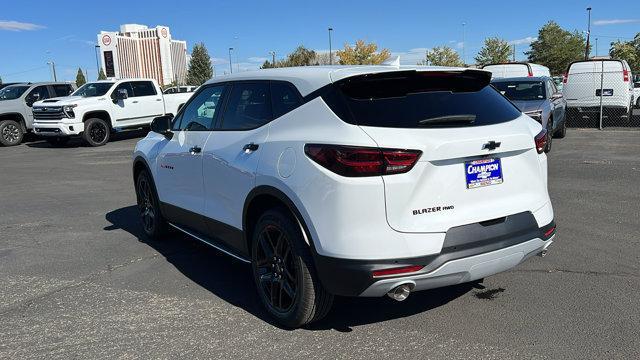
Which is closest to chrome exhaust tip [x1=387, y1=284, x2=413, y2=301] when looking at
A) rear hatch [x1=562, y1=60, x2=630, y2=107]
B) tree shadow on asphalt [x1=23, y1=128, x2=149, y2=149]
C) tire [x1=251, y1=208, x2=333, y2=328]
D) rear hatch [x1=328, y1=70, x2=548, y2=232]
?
rear hatch [x1=328, y1=70, x2=548, y2=232]

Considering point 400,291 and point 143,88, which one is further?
point 143,88

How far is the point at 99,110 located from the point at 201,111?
14.1m

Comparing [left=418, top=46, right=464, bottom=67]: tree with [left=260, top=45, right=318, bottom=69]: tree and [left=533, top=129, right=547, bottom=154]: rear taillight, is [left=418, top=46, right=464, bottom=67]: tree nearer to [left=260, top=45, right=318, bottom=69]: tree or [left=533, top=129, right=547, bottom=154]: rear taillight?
[left=260, top=45, right=318, bottom=69]: tree

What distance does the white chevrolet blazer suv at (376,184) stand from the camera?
122 inches

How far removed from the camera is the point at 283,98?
3.82 metres

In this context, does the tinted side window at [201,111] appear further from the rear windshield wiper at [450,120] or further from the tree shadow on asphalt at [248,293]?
the rear windshield wiper at [450,120]

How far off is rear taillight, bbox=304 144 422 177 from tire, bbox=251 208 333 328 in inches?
22.9

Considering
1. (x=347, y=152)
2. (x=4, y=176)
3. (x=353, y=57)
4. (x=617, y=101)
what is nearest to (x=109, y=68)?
(x=353, y=57)

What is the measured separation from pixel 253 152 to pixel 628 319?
2810 millimetres

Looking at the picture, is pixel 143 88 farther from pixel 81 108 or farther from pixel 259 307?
pixel 259 307

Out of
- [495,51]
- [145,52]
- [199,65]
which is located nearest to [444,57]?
[495,51]

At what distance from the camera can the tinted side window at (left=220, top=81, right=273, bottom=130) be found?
3961 mm

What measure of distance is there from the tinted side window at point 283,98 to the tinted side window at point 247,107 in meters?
0.06

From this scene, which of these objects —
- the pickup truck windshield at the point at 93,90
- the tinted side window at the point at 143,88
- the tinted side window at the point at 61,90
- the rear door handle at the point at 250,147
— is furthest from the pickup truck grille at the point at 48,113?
the rear door handle at the point at 250,147
